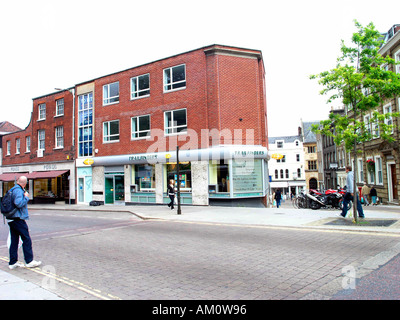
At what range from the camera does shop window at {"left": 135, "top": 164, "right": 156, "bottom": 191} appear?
22.2 metres

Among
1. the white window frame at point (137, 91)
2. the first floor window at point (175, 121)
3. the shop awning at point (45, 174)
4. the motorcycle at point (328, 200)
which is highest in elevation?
the white window frame at point (137, 91)

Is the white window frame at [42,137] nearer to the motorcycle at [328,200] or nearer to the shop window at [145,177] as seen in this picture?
the shop window at [145,177]

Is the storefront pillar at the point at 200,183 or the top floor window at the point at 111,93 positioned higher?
the top floor window at the point at 111,93

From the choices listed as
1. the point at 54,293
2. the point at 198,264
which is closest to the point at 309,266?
the point at 198,264

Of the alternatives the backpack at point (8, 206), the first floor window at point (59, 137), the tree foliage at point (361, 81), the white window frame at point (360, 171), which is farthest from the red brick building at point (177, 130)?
the white window frame at point (360, 171)

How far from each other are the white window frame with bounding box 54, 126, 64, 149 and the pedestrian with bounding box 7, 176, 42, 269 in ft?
79.1

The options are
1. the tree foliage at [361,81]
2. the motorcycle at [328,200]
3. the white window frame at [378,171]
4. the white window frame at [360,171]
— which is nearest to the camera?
the tree foliage at [361,81]

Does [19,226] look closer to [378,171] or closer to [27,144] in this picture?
[378,171]

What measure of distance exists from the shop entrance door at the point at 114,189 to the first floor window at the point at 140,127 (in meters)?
3.65

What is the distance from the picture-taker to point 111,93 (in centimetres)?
2517

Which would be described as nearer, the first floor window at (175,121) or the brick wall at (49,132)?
the first floor window at (175,121)

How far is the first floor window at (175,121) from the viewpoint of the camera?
2097 centimetres

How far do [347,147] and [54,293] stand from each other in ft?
35.4

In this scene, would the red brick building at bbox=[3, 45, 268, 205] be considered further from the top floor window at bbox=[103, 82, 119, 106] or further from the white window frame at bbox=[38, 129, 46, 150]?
the white window frame at bbox=[38, 129, 46, 150]
